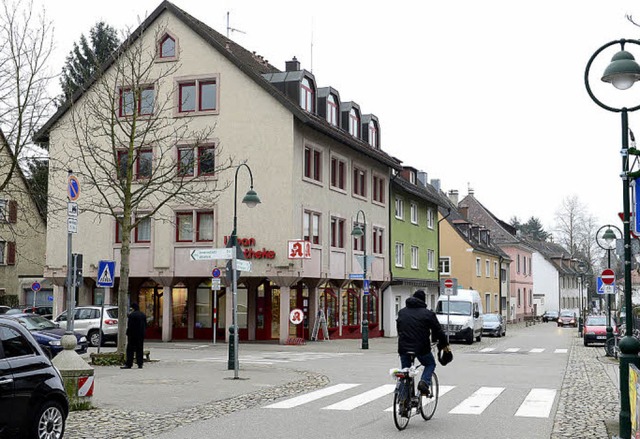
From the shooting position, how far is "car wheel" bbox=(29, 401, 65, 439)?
29.5 ft

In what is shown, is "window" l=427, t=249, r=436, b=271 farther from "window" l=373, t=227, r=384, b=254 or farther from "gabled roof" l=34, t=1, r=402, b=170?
"gabled roof" l=34, t=1, r=402, b=170

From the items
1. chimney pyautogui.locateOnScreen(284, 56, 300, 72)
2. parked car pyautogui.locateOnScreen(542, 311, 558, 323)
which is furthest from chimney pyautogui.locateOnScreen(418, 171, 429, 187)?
parked car pyautogui.locateOnScreen(542, 311, 558, 323)

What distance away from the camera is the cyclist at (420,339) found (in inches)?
443

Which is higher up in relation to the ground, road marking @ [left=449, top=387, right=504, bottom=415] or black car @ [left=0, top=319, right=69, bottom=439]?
black car @ [left=0, top=319, right=69, bottom=439]

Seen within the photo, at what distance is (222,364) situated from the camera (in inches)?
894

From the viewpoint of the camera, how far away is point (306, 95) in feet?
123

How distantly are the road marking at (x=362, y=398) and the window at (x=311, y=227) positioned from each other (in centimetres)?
1865

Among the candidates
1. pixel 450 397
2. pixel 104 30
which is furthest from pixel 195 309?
pixel 104 30

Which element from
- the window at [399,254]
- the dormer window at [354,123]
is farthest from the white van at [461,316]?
the dormer window at [354,123]

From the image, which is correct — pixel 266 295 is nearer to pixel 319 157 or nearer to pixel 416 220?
pixel 319 157

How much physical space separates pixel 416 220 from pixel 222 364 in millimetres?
31130

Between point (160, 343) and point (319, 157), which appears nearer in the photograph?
point (160, 343)

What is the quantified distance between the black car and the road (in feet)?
5.47

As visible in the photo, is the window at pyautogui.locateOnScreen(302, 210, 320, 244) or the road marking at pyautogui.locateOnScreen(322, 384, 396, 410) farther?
the window at pyautogui.locateOnScreen(302, 210, 320, 244)
